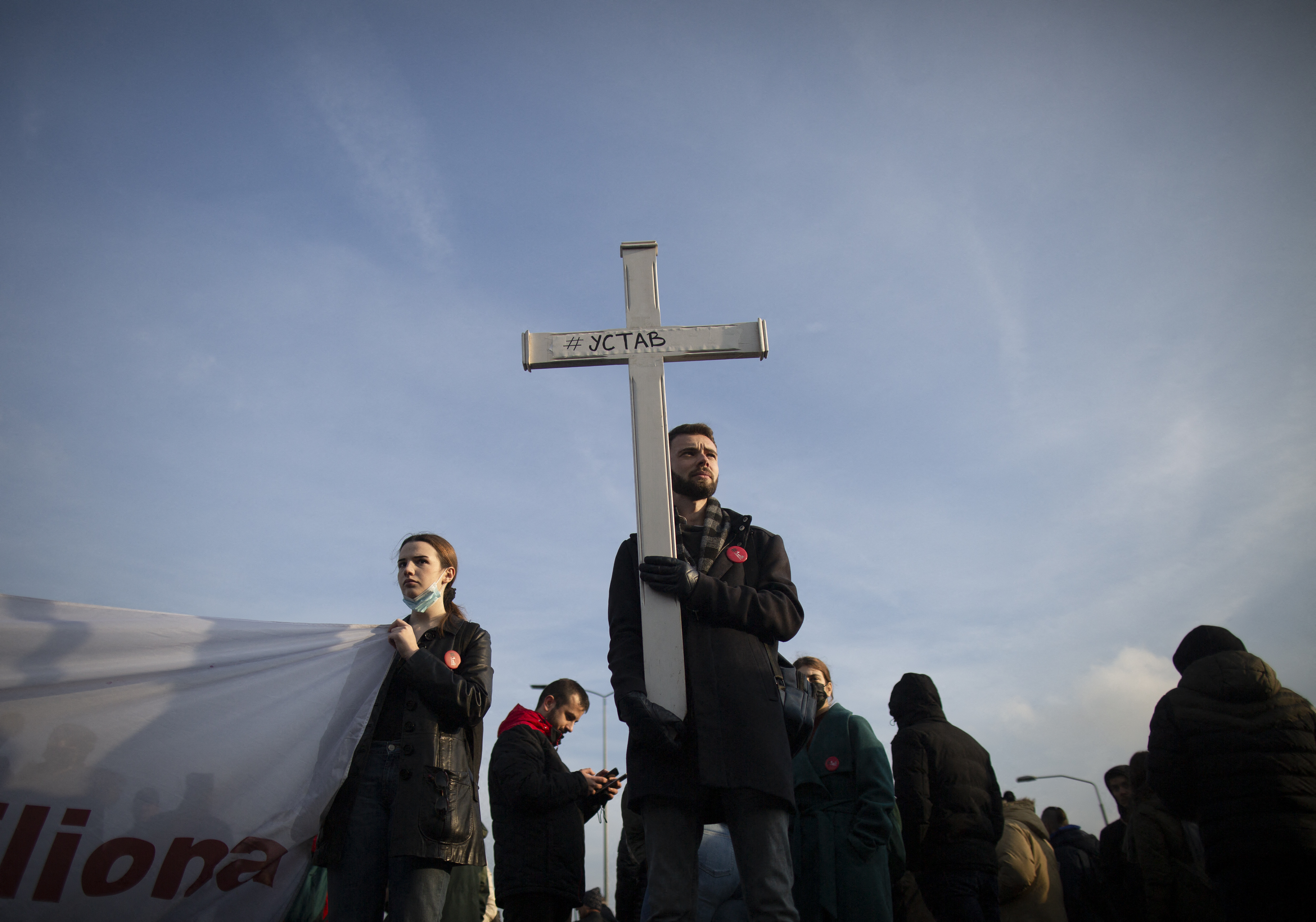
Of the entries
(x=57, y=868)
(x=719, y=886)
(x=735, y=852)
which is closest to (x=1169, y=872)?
(x=719, y=886)

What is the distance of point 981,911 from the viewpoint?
4555 millimetres

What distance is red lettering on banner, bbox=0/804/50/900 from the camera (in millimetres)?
3207

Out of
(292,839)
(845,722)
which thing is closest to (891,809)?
(845,722)

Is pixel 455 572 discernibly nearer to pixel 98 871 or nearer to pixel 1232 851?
pixel 98 871

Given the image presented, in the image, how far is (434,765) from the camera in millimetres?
3500

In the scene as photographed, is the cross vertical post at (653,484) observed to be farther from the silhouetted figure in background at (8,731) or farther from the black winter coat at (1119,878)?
the black winter coat at (1119,878)

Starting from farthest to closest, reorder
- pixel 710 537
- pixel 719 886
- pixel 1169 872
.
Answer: pixel 1169 872, pixel 719 886, pixel 710 537

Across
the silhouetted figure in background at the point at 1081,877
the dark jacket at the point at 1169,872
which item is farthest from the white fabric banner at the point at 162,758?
the silhouetted figure in background at the point at 1081,877

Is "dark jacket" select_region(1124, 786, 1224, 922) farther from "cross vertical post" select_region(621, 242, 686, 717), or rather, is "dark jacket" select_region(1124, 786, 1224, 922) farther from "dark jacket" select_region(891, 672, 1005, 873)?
"cross vertical post" select_region(621, 242, 686, 717)

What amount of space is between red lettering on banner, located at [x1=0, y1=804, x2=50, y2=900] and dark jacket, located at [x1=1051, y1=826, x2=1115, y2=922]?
19.2 ft

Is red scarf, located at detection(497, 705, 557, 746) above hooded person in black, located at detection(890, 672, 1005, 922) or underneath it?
above

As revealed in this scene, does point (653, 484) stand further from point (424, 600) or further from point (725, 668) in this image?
point (424, 600)

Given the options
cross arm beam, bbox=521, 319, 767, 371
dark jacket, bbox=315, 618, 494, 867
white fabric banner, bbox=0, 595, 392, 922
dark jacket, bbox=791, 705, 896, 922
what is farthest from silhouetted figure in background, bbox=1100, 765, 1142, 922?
white fabric banner, bbox=0, 595, 392, 922

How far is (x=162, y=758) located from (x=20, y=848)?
0.52m
